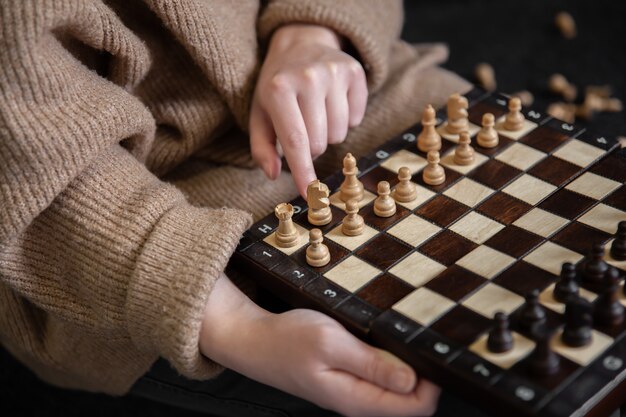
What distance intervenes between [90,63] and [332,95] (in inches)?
10.9

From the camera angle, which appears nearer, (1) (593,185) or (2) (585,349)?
(2) (585,349)

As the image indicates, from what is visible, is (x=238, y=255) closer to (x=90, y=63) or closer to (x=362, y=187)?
(x=362, y=187)

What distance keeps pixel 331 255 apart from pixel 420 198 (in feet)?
0.42

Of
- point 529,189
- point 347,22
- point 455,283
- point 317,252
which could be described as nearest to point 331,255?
point 317,252

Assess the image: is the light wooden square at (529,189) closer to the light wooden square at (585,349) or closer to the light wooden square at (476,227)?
the light wooden square at (476,227)

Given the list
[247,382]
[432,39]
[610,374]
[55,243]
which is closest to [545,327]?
[610,374]

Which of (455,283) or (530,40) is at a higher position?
(455,283)

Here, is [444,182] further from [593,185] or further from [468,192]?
[593,185]

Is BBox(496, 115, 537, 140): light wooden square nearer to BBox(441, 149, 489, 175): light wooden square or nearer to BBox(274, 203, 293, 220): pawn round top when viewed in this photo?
BBox(441, 149, 489, 175): light wooden square

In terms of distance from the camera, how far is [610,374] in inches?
27.3

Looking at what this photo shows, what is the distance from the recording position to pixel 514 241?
84 cm

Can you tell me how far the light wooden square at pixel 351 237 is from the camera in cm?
86

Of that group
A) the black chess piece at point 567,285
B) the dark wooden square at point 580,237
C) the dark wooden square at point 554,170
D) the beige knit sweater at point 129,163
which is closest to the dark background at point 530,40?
the beige knit sweater at point 129,163

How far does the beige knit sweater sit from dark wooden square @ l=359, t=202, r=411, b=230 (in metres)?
0.12
